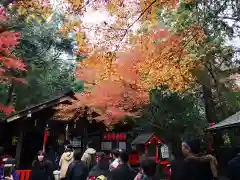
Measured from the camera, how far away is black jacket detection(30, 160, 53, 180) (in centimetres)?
612

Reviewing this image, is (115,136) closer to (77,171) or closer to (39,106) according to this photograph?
(39,106)

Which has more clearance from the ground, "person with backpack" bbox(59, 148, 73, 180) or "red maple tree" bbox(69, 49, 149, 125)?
"red maple tree" bbox(69, 49, 149, 125)

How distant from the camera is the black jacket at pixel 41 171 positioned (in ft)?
20.1

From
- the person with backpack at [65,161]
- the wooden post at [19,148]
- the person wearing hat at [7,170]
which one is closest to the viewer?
the person wearing hat at [7,170]

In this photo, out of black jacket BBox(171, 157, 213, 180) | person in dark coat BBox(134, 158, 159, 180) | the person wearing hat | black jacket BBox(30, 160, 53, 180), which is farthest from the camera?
black jacket BBox(30, 160, 53, 180)

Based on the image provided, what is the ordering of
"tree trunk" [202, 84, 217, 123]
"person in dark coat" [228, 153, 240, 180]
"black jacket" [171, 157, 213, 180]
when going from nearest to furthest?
"person in dark coat" [228, 153, 240, 180] → "black jacket" [171, 157, 213, 180] → "tree trunk" [202, 84, 217, 123]

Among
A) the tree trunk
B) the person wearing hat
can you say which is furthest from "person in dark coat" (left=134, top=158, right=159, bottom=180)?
the tree trunk

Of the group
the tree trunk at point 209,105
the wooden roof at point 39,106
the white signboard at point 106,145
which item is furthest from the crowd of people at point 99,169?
the tree trunk at point 209,105

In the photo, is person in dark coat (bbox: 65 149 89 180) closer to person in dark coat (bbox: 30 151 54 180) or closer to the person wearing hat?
person in dark coat (bbox: 30 151 54 180)

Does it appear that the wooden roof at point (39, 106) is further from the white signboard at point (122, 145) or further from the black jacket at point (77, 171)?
the black jacket at point (77, 171)

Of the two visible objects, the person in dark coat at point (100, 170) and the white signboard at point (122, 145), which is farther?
the white signboard at point (122, 145)

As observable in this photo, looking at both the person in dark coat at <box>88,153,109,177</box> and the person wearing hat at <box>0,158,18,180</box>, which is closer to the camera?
the person wearing hat at <box>0,158,18,180</box>

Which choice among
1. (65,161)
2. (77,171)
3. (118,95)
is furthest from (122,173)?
(118,95)

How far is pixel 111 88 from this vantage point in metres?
15.7
